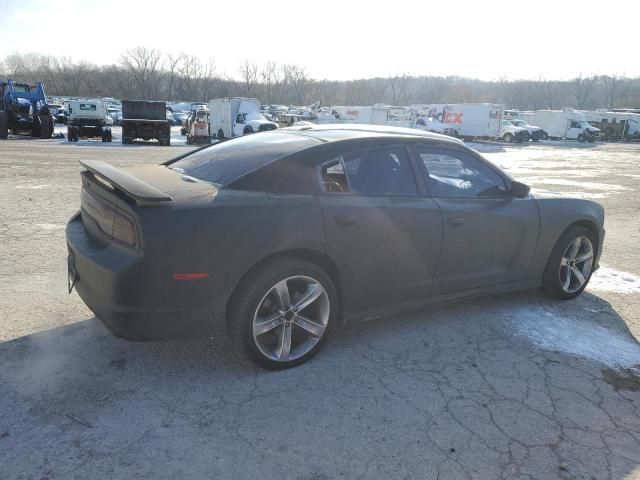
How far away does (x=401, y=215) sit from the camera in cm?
354

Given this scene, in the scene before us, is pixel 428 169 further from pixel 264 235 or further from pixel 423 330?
pixel 264 235

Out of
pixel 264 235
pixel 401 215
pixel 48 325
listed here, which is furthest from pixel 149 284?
pixel 401 215

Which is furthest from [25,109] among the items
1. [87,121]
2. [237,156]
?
[237,156]

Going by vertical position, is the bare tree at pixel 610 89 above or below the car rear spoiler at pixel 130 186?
above

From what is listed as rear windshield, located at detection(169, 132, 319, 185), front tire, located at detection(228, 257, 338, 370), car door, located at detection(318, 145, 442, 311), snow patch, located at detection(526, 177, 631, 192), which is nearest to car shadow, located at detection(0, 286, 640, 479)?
front tire, located at detection(228, 257, 338, 370)

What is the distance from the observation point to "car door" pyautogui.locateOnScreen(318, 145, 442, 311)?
3334 mm

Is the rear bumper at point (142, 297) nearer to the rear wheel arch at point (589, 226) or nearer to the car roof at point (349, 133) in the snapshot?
the car roof at point (349, 133)

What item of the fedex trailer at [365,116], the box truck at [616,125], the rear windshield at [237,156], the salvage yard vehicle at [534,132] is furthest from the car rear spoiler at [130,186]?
the box truck at [616,125]

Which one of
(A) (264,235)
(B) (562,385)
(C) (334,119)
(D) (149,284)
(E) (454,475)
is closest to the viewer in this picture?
(E) (454,475)

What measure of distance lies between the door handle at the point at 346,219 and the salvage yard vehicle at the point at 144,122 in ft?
80.2

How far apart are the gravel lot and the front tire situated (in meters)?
0.14

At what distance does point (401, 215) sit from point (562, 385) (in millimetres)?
1511

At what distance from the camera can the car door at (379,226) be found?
3.33m

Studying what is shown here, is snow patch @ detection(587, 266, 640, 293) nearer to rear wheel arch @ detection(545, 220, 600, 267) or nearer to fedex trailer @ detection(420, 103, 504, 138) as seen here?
rear wheel arch @ detection(545, 220, 600, 267)
